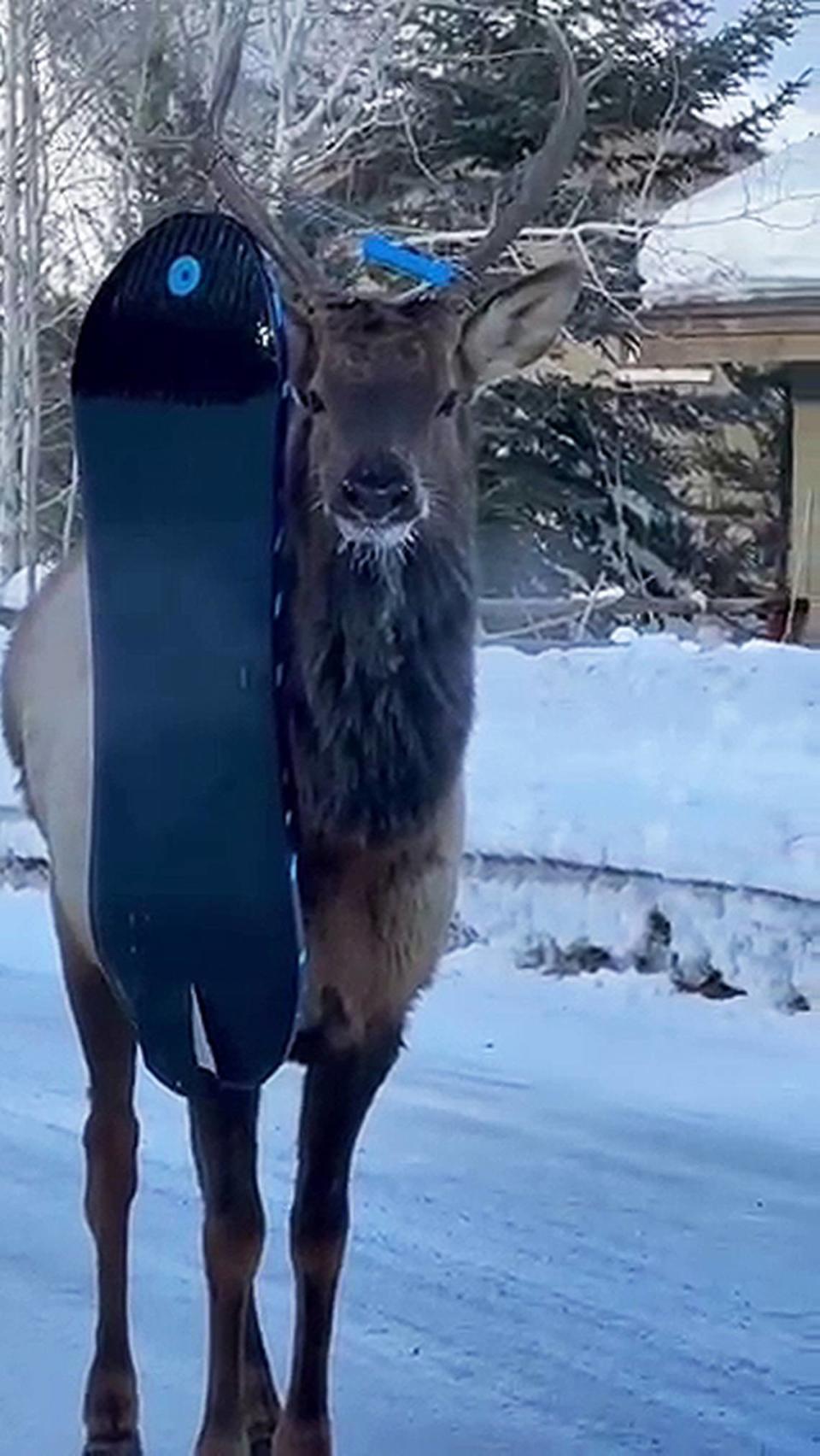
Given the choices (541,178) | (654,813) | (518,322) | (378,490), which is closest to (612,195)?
(654,813)

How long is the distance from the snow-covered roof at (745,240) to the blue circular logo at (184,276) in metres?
12.5

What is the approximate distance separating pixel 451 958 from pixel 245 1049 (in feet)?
17.9

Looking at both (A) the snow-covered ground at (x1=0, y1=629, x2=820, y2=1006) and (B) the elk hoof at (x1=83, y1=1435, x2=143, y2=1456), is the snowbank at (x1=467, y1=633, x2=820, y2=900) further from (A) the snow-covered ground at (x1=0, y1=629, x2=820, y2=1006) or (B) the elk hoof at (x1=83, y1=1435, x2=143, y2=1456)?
(B) the elk hoof at (x1=83, y1=1435, x2=143, y2=1456)

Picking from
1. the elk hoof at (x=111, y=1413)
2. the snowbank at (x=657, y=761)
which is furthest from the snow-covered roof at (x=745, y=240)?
the elk hoof at (x=111, y=1413)

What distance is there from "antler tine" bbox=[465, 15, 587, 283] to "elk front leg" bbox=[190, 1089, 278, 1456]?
1428 mm

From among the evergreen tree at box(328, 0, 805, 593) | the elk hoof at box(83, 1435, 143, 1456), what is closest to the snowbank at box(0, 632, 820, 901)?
the elk hoof at box(83, 1435, 143, 1456)

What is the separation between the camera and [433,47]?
23.5 meters

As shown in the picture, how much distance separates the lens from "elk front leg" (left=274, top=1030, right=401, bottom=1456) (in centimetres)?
488

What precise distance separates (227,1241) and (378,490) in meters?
1.21

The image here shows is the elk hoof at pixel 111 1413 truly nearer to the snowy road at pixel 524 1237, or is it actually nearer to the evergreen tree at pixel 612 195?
the snowy road at pixel 524 1237

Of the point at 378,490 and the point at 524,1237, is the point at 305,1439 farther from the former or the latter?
the point at 524,1237

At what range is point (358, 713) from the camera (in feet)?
15.5

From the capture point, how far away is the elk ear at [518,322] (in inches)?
194

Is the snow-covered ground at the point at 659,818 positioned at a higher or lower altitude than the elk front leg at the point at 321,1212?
lower
